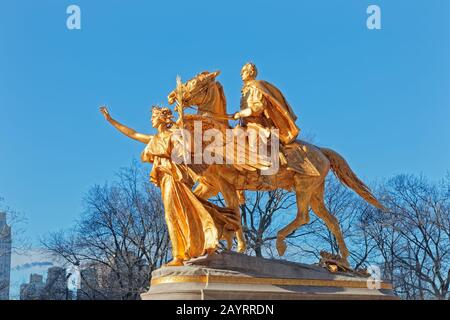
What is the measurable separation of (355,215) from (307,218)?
12822 mm

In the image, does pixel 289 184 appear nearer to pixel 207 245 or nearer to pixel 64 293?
pixel 207 245

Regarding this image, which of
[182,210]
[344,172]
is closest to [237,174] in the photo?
[182,210]

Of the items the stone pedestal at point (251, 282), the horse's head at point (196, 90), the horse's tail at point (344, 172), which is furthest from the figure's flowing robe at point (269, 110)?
the stone pedestal at point (251, 282)

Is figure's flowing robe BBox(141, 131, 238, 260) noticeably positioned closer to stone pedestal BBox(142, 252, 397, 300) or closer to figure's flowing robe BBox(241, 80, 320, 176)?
stone pedestal BBox(142, 252, 397, 300)

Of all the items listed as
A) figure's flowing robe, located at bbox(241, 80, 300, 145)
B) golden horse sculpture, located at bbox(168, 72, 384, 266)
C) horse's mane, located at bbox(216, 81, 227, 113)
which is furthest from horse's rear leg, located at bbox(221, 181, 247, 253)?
horse's mane, located at bbox(216, 81, 227, 113)

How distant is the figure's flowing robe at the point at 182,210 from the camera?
948 cm

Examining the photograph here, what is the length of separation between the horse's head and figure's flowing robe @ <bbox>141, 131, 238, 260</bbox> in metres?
0.72

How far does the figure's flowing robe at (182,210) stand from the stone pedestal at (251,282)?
18.5 inches

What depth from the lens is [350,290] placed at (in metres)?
9.91

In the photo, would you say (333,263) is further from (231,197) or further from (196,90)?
(196,90)

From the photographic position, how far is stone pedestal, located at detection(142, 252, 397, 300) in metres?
8.72

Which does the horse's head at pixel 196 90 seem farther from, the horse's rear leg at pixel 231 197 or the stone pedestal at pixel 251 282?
the stone pedestal at pixel 251 282

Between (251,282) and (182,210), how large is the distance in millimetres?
1451
